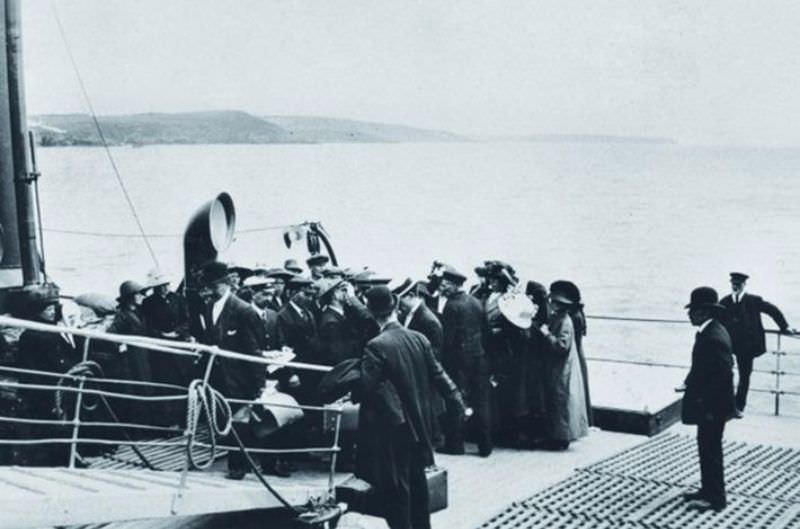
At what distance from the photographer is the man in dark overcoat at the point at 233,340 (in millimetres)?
6977

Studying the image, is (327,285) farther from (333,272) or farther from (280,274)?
(280,274)

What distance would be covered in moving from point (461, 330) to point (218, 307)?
2387 mm

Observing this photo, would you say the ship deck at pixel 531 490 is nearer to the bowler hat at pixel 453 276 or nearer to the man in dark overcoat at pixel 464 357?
the man in dark overcoat at pixel 464 357

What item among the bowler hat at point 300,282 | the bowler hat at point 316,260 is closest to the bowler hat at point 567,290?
the bowler hat at point 300,282

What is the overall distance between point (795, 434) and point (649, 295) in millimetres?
44579

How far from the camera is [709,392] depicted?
22.7 feet

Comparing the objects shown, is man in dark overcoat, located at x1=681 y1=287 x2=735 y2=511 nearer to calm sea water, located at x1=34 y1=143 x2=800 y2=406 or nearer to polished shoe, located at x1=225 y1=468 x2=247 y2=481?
polished shoe, located at x1=225 y1=468 x2=247 y2=481

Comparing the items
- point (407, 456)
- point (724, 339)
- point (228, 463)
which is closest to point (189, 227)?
point (228, 463)

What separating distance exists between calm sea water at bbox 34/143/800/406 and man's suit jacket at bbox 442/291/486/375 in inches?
1213

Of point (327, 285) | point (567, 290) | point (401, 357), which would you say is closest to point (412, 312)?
point (327, 285)

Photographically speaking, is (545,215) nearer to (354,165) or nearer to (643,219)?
(643,219)

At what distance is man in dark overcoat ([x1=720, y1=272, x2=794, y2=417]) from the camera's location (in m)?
10.5

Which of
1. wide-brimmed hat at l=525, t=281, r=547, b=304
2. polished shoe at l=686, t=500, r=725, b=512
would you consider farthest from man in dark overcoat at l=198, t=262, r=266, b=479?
polished shoe at l=686, t=500, r=725, b=512

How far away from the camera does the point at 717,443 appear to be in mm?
6992
